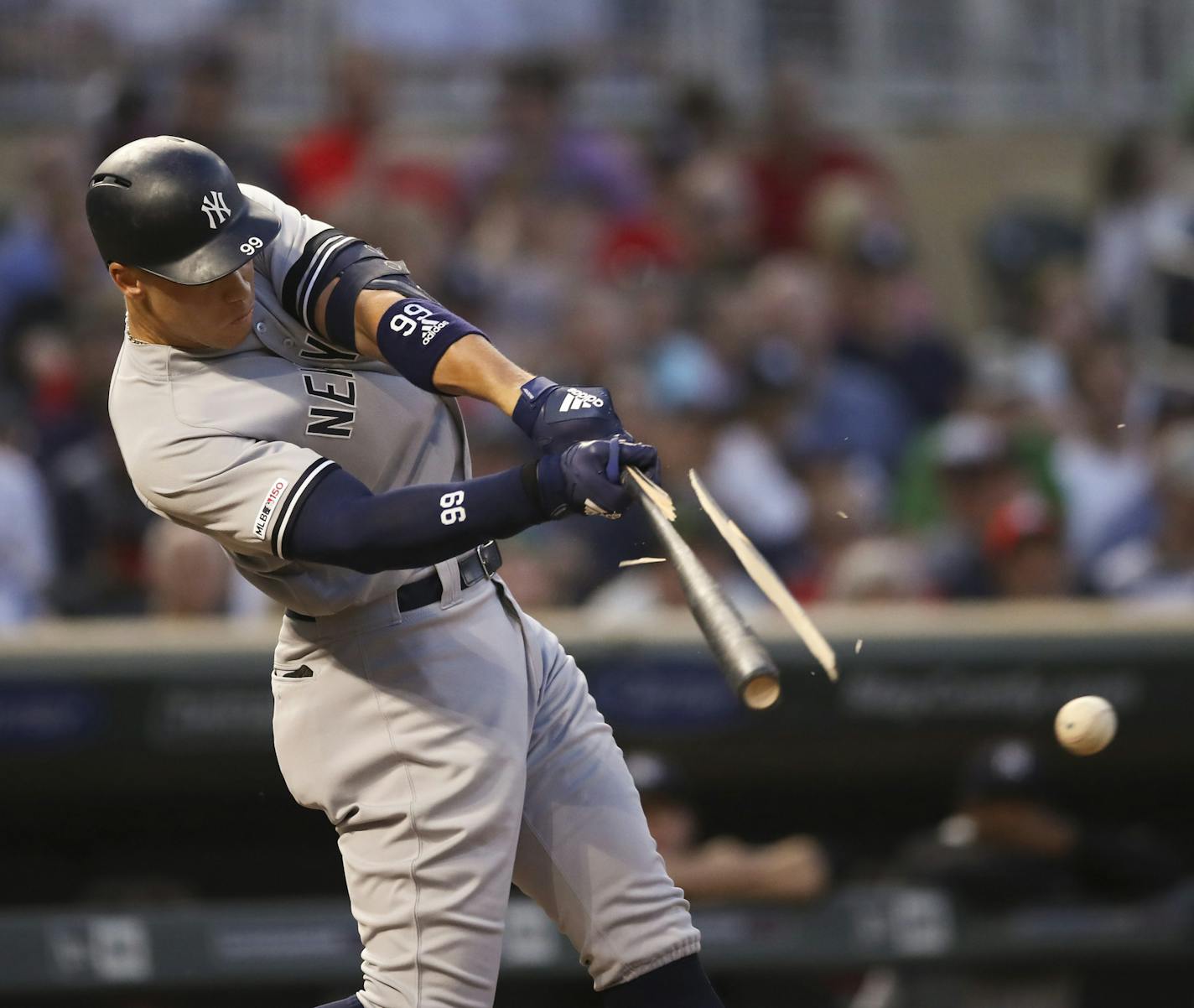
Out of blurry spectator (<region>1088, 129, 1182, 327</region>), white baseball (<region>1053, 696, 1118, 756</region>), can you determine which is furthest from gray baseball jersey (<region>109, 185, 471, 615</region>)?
blurry spectator (<region>1088, 129, 1182, 327</region>)

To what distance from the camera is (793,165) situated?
8055mm

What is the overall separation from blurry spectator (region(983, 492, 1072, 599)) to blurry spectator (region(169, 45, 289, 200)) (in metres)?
2.64

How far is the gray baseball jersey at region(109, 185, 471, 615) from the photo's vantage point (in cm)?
286

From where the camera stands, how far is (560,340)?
262 inches

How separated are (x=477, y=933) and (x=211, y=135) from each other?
4473 mm

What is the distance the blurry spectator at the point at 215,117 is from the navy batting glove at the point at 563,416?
411 centimetres

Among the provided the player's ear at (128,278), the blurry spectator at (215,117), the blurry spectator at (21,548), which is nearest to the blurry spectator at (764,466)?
the blurry spectator at (215,117)

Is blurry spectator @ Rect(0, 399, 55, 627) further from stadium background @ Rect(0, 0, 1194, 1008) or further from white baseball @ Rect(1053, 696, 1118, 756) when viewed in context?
white baseball @ Rect(1053, 696, 1118, 756)

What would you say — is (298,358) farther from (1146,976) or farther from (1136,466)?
(1136,466)

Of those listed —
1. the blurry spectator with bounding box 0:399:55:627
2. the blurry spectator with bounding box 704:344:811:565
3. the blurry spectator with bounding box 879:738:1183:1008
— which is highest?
the blurry spectator with bounding box 0:399:55:627

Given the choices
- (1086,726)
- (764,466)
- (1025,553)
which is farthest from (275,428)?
(764,466)

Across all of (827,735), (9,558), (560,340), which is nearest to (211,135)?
(560,340)

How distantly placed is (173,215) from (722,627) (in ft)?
3.10

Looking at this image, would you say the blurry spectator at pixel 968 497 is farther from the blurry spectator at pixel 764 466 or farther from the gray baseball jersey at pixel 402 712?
the gray baseball jersey at pixel 402 712
